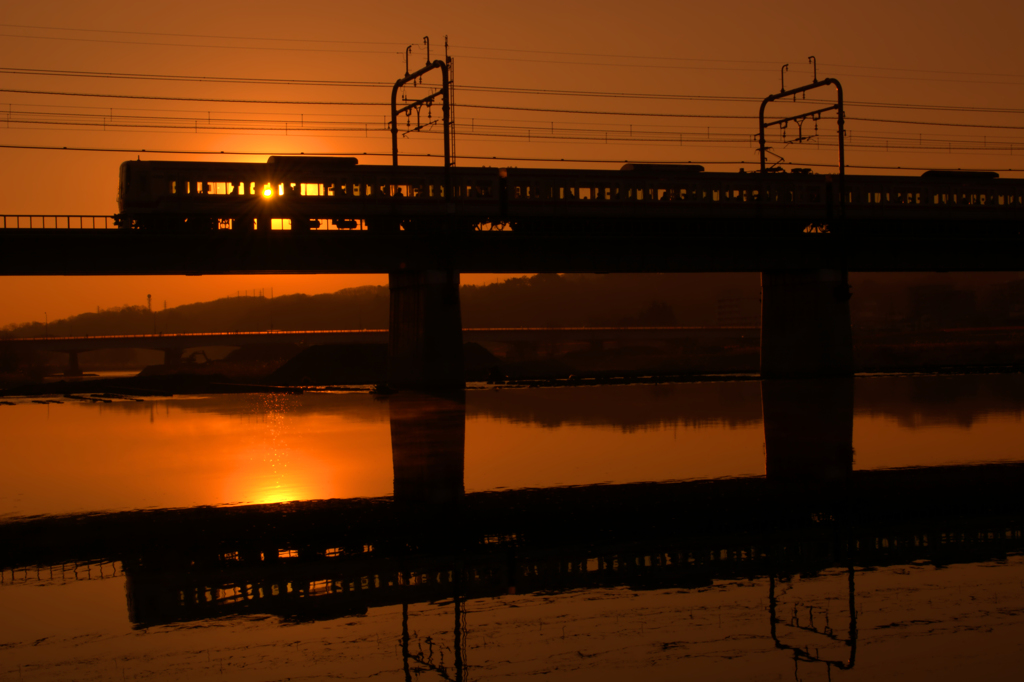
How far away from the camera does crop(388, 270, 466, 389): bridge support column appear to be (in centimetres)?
5053

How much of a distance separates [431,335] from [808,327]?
24.2 m

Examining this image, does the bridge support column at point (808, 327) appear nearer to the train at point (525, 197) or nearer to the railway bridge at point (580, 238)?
the railway bridge at point (580, 238)

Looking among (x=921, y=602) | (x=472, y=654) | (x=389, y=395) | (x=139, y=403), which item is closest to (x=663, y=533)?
(x=921, y=602)

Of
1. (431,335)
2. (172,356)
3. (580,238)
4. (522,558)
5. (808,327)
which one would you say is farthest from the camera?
(172,356)

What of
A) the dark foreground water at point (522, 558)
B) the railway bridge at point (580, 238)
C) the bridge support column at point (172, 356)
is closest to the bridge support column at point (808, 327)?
the railway bridge at point (580, 238)

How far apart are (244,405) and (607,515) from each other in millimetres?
32416

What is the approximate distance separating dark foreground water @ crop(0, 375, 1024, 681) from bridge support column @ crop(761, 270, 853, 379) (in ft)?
103

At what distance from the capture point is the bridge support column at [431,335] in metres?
50.5

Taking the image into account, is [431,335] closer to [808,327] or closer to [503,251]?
[503,251]

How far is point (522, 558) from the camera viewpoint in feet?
41.0

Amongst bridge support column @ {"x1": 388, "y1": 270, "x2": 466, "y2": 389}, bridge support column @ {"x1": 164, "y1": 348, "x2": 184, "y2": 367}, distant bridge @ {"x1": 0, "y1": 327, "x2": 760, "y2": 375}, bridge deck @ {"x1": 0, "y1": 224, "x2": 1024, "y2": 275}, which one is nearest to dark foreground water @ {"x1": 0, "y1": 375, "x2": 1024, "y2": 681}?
A: bridge support column @ {"x1": 388, "y1": 270, "x2": 466, "y2": 389}

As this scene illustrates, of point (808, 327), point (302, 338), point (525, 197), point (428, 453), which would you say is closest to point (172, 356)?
point (302, 338)

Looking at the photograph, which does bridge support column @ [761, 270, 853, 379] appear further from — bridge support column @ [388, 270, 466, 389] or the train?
bridge support column @ [388, 270, 466, 389]

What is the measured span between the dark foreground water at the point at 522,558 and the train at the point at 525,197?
25879 millimetres
